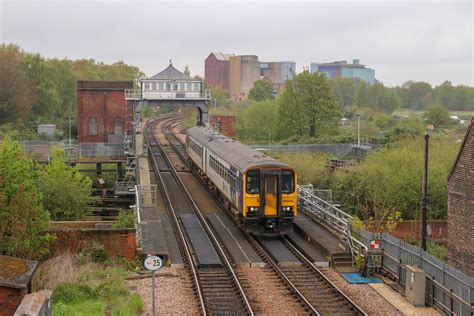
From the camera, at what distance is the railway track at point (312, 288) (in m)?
16.8

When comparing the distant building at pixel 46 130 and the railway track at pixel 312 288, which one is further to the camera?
the distant building at pixel 46 130

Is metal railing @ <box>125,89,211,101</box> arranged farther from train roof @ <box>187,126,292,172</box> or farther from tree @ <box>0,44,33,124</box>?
tree @ <box>0,44,33,124</box>

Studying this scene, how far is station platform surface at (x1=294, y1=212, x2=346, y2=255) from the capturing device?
73.3 ft

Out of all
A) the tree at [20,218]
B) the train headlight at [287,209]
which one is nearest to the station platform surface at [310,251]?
the train headlight at [287,209]

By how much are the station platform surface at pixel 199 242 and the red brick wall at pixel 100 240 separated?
2242 mm

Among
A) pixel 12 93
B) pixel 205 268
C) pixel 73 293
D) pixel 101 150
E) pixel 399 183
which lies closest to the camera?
pixel 73 293

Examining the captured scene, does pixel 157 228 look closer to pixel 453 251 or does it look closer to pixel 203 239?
pixel 203 239

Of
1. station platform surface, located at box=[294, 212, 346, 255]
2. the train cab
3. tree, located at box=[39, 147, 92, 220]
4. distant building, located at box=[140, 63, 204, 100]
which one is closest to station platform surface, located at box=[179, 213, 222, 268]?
the train cab

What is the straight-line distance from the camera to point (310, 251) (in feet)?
75.3

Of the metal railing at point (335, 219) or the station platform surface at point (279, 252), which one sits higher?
the metal railing at point (335, 219)

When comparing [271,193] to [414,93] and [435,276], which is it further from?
[414,93]

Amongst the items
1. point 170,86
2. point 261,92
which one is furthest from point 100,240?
point 261,92

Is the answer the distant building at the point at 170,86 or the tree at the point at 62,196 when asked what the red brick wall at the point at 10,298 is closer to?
the tree at the point at 62,196

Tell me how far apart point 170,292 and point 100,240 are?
3.75 m
